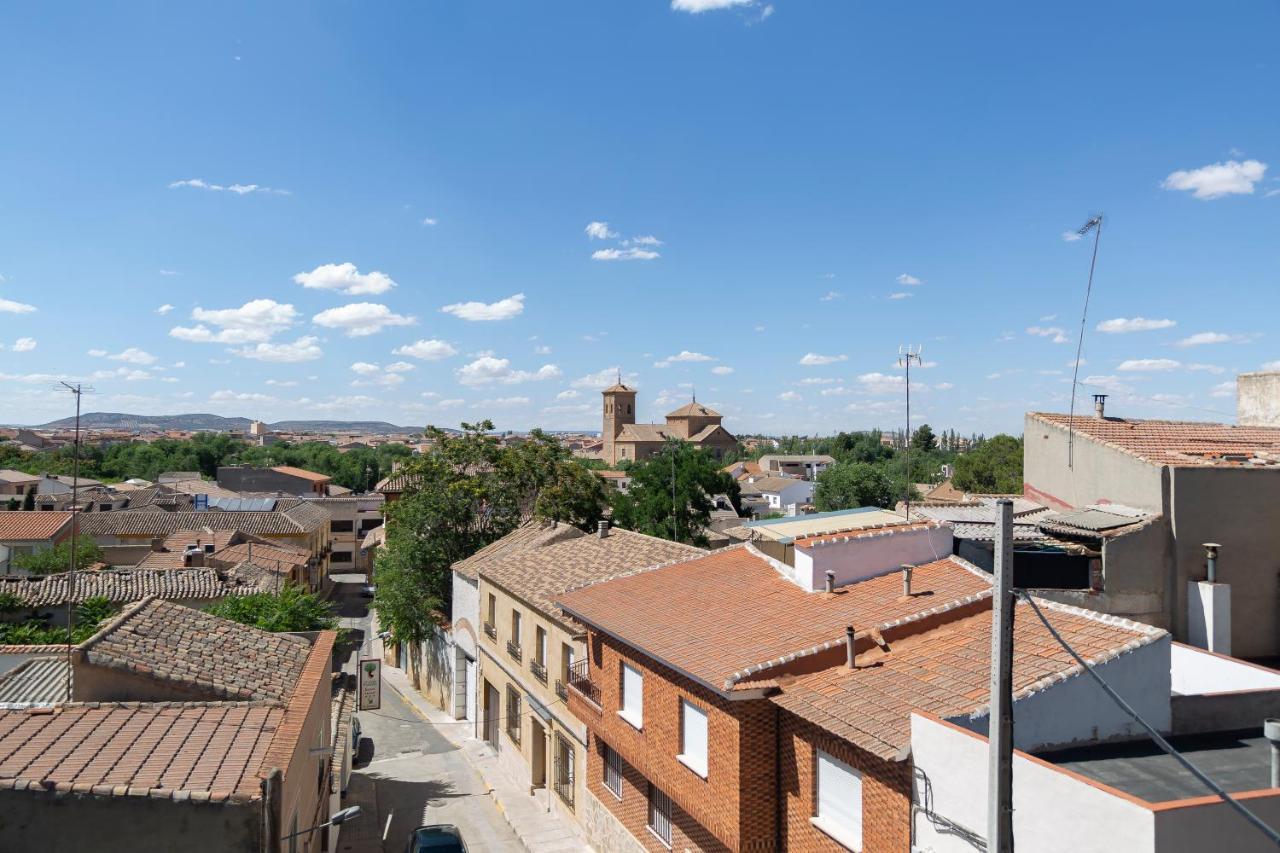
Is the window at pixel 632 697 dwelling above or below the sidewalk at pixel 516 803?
above

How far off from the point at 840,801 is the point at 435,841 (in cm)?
972

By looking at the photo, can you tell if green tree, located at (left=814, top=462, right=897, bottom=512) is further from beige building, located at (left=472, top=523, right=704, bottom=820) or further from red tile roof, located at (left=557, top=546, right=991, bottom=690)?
red tile roof, located at (left=557, top=546, right=991, bottom=690)

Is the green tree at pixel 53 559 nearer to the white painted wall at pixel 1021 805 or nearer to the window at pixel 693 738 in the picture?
the window at pixel 693 738

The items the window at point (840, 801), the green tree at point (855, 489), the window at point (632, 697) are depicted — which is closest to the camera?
the window at point (840, 801)

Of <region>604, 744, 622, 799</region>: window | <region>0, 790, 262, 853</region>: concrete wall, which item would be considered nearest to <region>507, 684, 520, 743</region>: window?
<region>604, 744, 622, 799</region>: window

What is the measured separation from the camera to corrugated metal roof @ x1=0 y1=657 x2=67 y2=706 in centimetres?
1255

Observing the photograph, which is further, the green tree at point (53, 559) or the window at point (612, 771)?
the green tree at point (53, 559)

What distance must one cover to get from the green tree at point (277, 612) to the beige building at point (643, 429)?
123485mm

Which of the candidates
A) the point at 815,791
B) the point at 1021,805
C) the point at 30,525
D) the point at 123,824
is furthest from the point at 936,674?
the point at 30,525

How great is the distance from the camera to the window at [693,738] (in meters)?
11.6

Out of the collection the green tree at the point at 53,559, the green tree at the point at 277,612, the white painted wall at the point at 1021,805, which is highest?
the white painted wall at the point at 1021,805

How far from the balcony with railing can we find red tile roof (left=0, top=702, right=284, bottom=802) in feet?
19.6

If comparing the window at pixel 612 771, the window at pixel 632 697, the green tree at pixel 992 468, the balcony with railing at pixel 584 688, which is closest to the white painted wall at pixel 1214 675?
the window at pixel 632 697

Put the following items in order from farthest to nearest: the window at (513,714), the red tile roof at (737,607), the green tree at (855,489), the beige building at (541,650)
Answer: the green tree at (855,489) → the window at (513,714) → the beige building at (541,650) → the red tile roof at (737,607)
